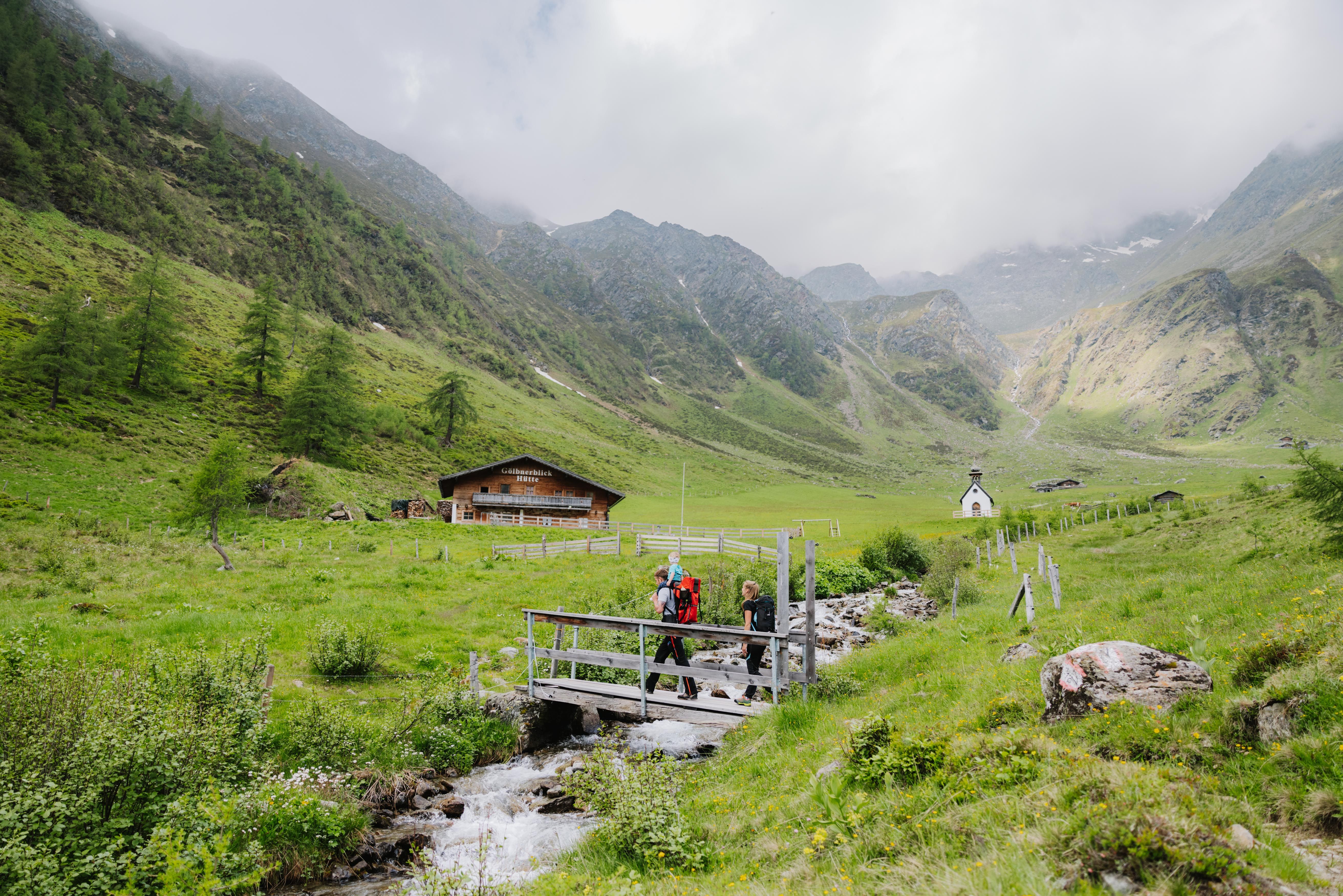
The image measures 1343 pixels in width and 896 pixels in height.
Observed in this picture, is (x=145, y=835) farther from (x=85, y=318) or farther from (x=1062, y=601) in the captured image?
Answer: (x=85, y=318)

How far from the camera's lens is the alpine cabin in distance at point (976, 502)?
245 feet

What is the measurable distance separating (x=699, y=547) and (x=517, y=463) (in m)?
26.4

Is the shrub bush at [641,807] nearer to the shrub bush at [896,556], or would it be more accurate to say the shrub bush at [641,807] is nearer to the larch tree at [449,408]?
the shrub bush at [896,556]

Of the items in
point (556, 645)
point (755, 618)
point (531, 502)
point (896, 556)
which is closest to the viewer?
point (755, 618)

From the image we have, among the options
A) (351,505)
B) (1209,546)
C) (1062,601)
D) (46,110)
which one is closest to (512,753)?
(1062,601)

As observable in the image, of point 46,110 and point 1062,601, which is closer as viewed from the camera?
point 1062,601

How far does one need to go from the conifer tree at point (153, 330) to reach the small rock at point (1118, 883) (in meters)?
72.0

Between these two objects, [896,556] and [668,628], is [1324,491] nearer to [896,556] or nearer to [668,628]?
[668,628]

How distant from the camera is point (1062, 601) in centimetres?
1563

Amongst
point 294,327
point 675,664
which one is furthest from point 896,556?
point 294,327

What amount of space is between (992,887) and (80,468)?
51673 millimetres

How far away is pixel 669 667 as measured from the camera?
35.9ft

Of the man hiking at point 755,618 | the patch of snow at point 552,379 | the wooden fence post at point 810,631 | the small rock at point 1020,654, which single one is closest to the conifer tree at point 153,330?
the man hiking at point 755,618

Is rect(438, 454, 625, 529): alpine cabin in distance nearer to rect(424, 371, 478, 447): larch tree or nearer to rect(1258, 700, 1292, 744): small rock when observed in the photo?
rect(424, 371, 478, 447): larch tree
